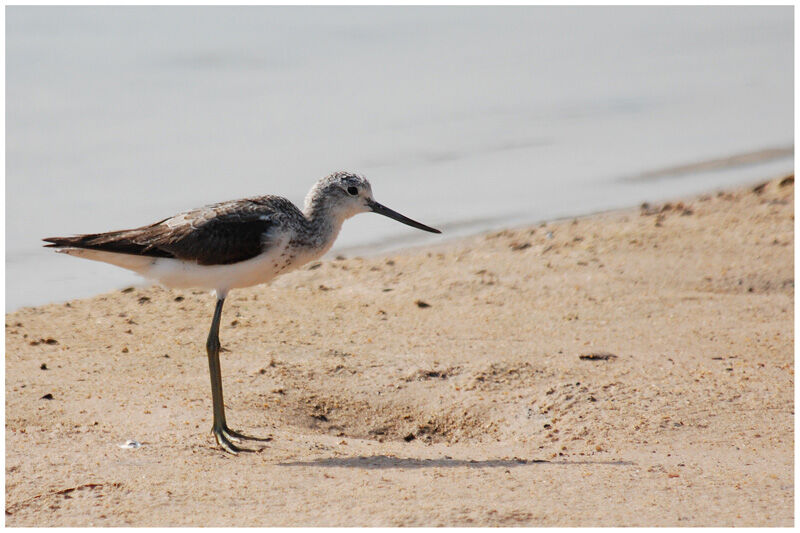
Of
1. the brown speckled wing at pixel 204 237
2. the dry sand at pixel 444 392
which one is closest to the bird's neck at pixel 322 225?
the brown speckled wing at pixel 204 237

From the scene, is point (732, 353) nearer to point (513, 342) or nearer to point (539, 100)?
A: point (513, 342)

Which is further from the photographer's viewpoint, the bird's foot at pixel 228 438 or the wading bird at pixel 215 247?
the wading bird at pixel 215 247

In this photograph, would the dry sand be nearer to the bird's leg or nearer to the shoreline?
the bird's leg

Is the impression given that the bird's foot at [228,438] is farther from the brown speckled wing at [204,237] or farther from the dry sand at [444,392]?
the brown speckled wing at [204,237]

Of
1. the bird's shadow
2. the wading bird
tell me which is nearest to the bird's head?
the wading bird

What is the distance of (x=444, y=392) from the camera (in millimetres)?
5898

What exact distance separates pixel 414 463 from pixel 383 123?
7617mm

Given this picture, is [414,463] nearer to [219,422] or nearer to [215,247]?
[219,422]

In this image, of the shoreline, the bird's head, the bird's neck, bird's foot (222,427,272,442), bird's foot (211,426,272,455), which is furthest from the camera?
the shoreline

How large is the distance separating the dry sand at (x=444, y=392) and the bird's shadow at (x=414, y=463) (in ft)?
0.05

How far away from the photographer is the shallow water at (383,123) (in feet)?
32.3

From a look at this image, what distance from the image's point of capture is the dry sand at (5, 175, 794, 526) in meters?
4.40

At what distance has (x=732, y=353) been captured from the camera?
20.9 feet

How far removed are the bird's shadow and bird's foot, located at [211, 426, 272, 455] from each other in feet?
0.96
